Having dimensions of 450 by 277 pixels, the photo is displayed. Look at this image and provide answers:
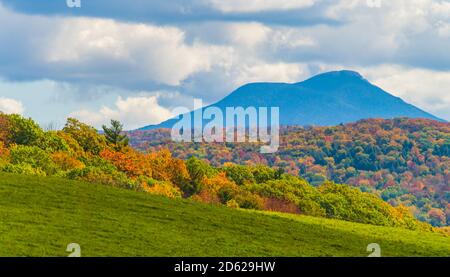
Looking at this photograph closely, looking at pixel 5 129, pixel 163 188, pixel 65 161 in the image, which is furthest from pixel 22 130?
pixel 163 188

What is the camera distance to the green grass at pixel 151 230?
45.8 meters

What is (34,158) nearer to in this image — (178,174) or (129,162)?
(129,162)

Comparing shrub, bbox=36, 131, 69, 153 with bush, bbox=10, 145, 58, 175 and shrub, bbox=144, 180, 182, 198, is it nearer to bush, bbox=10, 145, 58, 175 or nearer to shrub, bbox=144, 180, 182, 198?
bush, bbox=10, 145, 58, 175

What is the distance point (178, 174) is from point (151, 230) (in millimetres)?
79421

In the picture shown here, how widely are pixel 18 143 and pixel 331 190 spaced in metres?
53.4

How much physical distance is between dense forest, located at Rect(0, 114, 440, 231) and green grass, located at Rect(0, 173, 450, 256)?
38888 millimetres

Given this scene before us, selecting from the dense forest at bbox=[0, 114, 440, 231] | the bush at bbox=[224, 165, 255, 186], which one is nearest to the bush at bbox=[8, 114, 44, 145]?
the dense forest at bbox=[0, 114, 440, 231]

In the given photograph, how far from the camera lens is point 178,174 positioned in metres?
132

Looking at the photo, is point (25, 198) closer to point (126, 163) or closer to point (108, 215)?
point (108, 215)

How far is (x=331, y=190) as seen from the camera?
145250 mm

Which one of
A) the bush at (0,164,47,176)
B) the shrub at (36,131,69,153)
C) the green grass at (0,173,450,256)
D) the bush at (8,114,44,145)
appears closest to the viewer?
the green grass at (0,173,450,256)

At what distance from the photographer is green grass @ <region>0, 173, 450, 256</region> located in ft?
150
